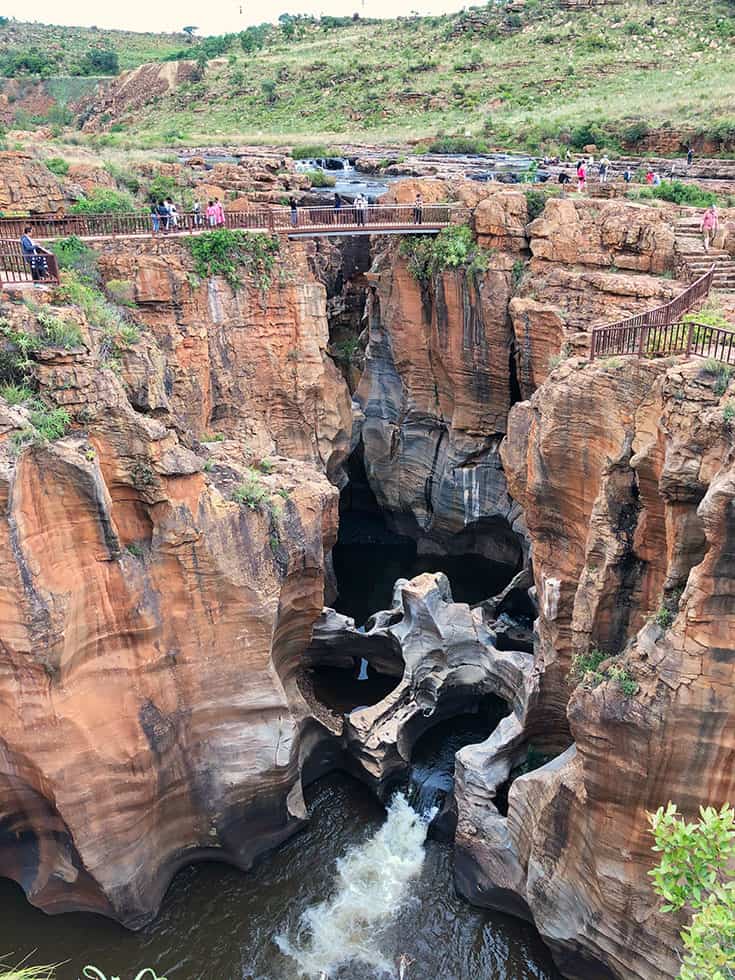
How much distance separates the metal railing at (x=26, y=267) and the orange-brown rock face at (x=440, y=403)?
39.2 feet

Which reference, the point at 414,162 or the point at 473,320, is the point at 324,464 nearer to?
the point at 473,320

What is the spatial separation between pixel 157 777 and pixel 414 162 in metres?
30.2

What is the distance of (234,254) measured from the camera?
22.5 m

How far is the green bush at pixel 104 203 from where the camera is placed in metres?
Result: 23.2

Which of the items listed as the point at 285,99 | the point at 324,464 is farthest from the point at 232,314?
the point at 285,99

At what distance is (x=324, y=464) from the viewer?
26.0 meters

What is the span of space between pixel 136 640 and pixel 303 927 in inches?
245

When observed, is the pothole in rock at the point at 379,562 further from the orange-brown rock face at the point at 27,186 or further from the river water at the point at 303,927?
the orange-brown rock face at the point at 27,186

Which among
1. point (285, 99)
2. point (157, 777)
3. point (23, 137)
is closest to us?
point (157, 777)

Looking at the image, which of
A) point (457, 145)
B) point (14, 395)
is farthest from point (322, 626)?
point (457, 145)

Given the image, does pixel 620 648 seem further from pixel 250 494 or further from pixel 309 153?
pixel 309 153

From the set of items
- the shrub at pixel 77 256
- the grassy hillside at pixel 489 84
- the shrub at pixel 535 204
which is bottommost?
the shrub at pixel 77 256

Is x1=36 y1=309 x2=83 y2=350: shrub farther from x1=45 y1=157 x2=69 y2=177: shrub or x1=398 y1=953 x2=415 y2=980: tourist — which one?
x1=45 y1=157 x2=69 y2=177: shrub

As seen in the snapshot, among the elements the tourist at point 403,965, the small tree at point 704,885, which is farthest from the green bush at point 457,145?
the small tree at point 704,885
